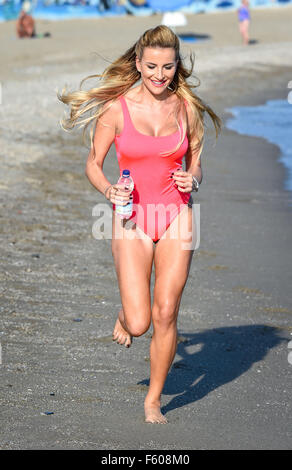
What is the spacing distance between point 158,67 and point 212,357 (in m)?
2.08

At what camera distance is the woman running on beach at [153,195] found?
4805 mm

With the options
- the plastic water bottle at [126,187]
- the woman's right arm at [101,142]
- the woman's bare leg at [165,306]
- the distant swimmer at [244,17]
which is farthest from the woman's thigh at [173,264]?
the distant swimmer at [244,17]

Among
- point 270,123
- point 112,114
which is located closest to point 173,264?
point 112,114

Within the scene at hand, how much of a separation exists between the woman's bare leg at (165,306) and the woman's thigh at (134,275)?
2.2 inches

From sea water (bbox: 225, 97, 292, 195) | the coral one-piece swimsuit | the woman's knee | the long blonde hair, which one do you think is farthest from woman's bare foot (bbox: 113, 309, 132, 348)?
sea water (bbox: 225, 97, 292, 195)

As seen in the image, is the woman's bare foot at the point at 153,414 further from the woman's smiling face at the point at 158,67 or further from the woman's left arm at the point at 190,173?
the woman's smiling face at the point at 158,67

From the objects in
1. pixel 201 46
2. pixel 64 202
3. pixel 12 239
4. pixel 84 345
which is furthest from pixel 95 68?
pixel 84 345

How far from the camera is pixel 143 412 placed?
4961 mm

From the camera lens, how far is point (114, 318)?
6488 mm

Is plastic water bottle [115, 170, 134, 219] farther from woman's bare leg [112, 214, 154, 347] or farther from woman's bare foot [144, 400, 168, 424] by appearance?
woman's bare foot [144, 400, 168, 424]

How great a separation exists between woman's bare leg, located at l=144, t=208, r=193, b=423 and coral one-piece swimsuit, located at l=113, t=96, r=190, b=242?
3.6 inches

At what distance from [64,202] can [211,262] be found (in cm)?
254
